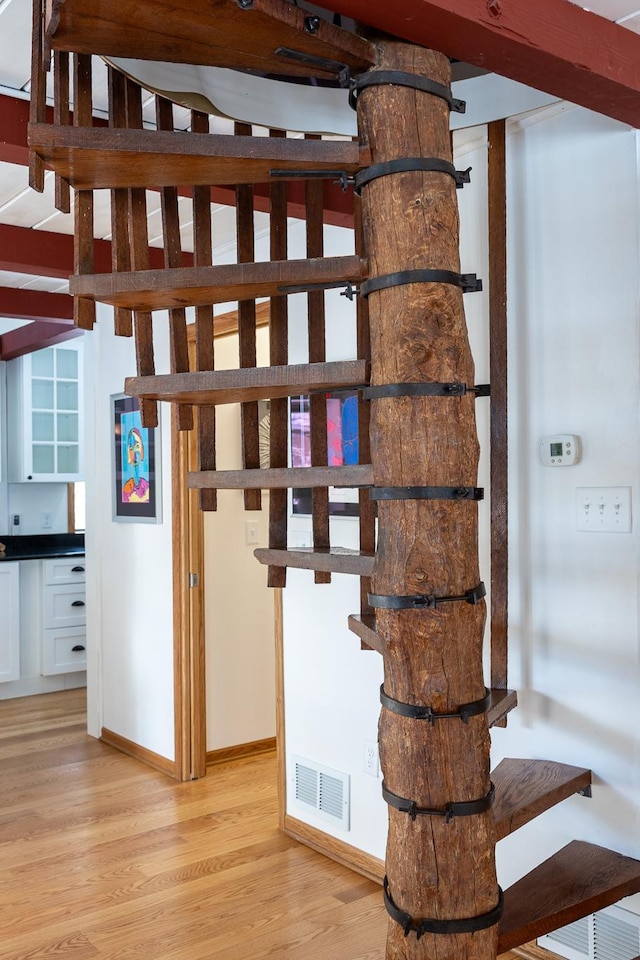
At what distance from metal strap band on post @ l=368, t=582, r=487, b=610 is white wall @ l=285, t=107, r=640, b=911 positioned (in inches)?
28.3

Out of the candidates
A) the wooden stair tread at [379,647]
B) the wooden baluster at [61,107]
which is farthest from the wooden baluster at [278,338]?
the wooden baluster at [61,107]

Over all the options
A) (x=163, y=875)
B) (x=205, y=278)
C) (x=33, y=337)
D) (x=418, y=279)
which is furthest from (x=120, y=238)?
(x=33, y=337)

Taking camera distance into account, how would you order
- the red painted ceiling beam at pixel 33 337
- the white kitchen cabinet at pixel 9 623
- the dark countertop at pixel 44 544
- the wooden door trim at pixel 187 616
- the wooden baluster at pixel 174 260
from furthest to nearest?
the dark countertop at pixel 44 544
the white kitchen cabinet at pixel 9 623
the red painted ceiling beam at pixel 33 337
the wooden door trim at pixel 187 616
the wooden baluster at pixel 174 260

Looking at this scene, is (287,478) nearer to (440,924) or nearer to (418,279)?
(418,279)

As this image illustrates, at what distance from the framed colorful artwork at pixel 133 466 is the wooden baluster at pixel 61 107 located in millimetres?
2455

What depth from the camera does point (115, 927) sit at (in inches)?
111

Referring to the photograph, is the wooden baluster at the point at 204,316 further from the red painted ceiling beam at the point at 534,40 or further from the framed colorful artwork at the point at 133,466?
the framed colorful artwork at the point at 133,466

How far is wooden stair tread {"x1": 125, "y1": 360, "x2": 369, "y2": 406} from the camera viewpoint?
6.19ft

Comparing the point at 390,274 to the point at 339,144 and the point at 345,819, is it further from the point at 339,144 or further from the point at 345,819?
the point at 345,819

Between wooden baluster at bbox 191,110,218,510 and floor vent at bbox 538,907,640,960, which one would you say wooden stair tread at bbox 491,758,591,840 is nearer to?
floor vent at bbox 538,907,640,960

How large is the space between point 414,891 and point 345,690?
1.50 m

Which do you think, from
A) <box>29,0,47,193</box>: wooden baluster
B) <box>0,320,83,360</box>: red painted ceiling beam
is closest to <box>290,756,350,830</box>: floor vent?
<box>29,0,47,193</box>: wooden baluster

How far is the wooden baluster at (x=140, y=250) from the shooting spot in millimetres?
2014

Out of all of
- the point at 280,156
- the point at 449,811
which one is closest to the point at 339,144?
the point at 280,156
